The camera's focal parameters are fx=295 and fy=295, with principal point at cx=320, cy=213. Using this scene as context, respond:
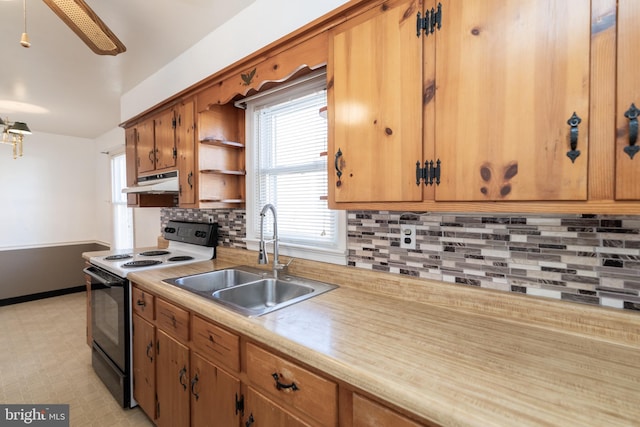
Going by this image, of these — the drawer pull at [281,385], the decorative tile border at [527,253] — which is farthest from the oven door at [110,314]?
the decorative tile border at [527,253]

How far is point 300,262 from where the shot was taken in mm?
1810

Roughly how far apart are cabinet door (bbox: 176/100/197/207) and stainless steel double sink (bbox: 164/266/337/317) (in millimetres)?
602

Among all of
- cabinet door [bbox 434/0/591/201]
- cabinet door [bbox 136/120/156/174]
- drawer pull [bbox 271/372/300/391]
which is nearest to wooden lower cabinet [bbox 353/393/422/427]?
drawer pull [bbox 271/372/300/391]

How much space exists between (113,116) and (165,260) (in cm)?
257

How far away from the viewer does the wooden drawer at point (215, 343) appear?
1196 millimetres

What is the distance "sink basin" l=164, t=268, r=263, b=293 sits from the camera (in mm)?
1817

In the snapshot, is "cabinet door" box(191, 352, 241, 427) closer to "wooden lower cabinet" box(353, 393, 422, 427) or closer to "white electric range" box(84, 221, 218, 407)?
"wooden lower cabinet" box(353, 393, 422, 427)

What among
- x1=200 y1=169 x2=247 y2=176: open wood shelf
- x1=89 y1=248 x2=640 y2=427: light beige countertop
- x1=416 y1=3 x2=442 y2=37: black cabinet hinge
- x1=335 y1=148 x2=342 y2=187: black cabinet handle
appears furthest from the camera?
x1=200 y1=169 x2=247 y2=176: open wood shelf

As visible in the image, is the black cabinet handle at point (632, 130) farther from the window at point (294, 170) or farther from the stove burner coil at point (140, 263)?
the stove burner coil at point (140, 263)

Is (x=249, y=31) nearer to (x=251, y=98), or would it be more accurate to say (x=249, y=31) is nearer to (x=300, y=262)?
(x=251, y=98)

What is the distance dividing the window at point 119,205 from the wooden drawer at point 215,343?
3.53 m

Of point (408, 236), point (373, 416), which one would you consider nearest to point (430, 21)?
point (408, 236)

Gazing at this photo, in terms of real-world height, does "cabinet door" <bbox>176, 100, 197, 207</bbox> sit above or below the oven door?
above

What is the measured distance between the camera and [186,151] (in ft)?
7.25
